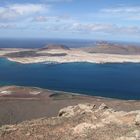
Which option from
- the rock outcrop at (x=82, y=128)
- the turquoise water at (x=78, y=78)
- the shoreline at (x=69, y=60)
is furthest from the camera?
the shoreline at (x=69, y=60)

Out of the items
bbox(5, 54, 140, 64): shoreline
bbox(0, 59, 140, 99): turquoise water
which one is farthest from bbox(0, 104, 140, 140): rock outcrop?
bbox(5, 54, 140, 64): shoreline

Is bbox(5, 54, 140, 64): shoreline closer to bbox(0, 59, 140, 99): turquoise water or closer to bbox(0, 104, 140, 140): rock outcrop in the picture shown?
bbox(0, 59, 140, 99): turquoise water

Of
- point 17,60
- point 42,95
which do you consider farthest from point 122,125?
point 17,60

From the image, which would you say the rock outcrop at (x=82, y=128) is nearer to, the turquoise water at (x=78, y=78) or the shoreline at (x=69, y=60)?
the turquoise water at (x=78, y=78)

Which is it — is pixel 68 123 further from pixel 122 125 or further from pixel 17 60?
pixel 17 60

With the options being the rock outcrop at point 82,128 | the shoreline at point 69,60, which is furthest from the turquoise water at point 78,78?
the rock outcrop at point 82,128

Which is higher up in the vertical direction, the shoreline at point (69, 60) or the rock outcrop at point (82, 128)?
the rock outcrop at point (82, 128)

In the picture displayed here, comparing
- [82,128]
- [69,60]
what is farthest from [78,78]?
[82,128]
